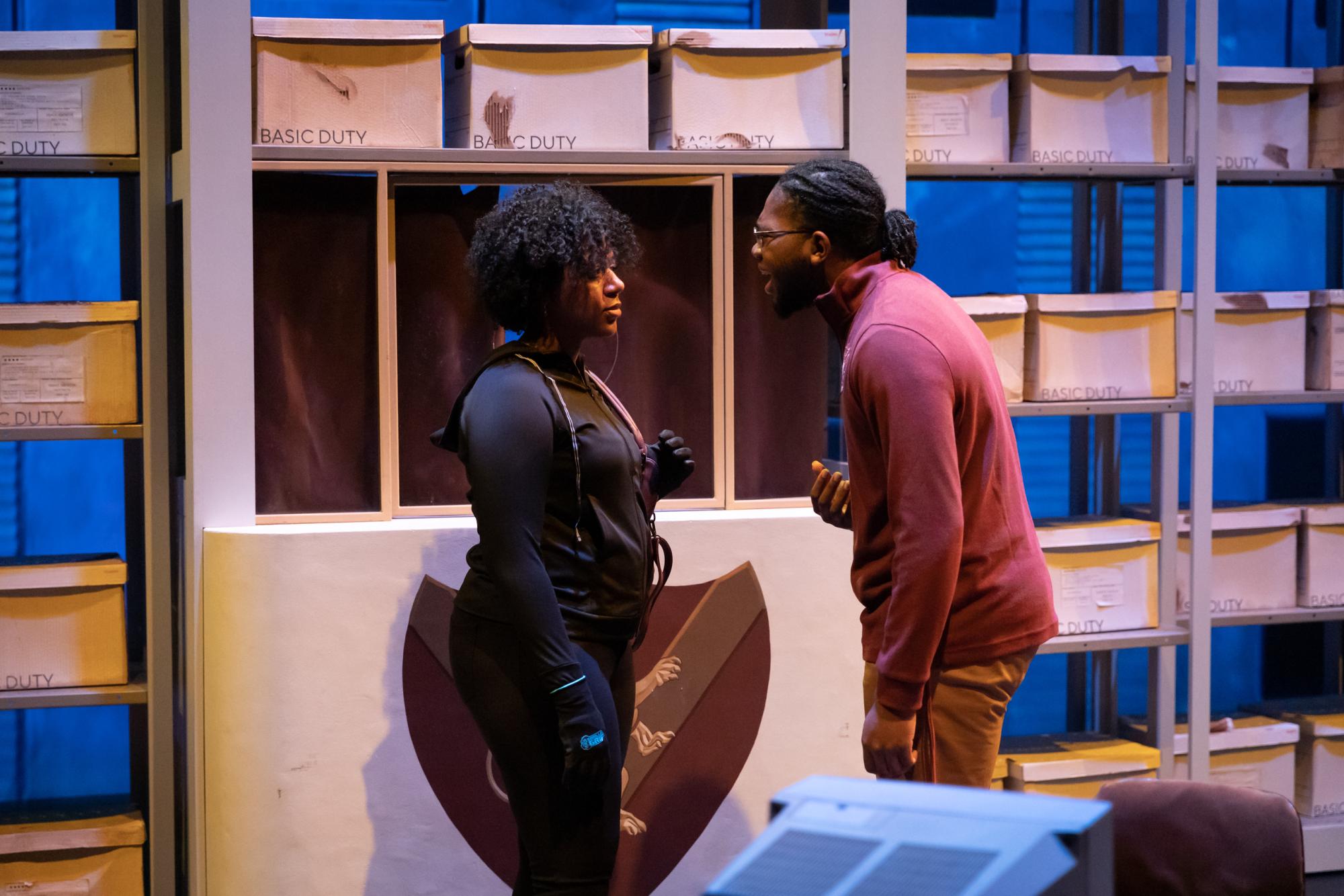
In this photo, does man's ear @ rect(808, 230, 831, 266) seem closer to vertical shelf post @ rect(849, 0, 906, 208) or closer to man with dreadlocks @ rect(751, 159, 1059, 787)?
man with dreadlocks @ rect(751, 159, 1059, 787)

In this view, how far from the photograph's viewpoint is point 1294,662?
4582 mm

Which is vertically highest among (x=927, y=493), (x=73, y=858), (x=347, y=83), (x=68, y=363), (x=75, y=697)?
(x=347, y=83)

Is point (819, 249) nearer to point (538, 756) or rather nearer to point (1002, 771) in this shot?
point (538, 756)

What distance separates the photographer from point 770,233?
223cm

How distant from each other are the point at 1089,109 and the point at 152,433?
8.19 ft

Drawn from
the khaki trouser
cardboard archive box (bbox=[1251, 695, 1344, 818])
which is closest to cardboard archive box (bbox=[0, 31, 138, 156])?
the khaki trouser

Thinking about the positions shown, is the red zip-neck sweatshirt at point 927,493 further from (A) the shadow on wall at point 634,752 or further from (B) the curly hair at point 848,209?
(A) the shadow on wall at point 634,752

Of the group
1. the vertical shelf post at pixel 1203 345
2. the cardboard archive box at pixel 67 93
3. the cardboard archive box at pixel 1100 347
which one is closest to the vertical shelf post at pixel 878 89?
the cardboard archive box at pixel 1100 347

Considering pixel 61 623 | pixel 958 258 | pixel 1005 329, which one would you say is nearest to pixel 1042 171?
pixel 1005 329

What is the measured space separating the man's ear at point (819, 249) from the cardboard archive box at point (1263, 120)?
2029mm

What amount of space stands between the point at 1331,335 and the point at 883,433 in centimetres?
235

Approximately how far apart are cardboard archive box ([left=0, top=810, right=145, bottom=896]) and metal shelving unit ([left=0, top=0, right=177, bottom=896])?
8cm

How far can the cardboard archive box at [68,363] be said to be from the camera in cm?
307

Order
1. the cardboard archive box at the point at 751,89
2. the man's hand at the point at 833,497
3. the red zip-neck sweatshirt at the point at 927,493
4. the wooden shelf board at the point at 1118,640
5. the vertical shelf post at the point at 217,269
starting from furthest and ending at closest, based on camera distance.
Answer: the wooden shelf board at the point at 1118,640
the cardboard archive box at the point at 751,89
the vertical shelf post at the point at 217,269
the man's hand at the point at 833,497
the red zip-neck sweatshirt at the point at 927,493
